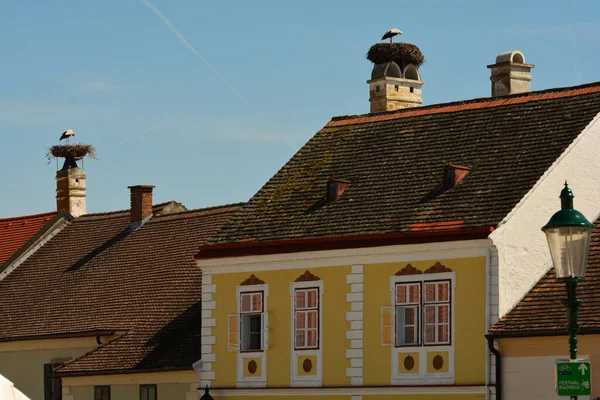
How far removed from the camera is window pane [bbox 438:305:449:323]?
29.2 meters

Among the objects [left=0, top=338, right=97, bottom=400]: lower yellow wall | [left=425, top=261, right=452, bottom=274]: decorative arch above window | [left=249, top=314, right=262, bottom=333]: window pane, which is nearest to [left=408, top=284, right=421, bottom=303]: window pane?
[left=425, top=261, right=452, bottom=274]: decorative arch above window

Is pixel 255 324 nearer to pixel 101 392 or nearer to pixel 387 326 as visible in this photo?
pixel 387 326

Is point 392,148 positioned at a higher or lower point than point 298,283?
higher

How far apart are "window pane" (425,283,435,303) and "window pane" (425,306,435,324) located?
144mm

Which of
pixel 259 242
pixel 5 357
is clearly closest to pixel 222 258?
pixel 259 242

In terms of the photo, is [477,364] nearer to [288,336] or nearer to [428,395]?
[428,395]

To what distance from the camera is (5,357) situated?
41500mm

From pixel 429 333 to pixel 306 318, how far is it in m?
2.98

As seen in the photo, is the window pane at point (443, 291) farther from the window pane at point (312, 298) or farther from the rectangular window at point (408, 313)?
the window pane at point (312, 298)

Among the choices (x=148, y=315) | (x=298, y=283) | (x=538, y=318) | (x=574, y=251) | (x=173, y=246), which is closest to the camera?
(x=574, y=251)

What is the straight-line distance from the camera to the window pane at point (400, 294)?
29.8 metres

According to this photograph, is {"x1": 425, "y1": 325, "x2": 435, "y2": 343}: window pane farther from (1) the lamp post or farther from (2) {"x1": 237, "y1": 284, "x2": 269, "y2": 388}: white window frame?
(1) the lamp post

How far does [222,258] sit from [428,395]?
226 inches

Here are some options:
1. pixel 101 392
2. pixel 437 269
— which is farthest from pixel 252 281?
pixel 101 392
